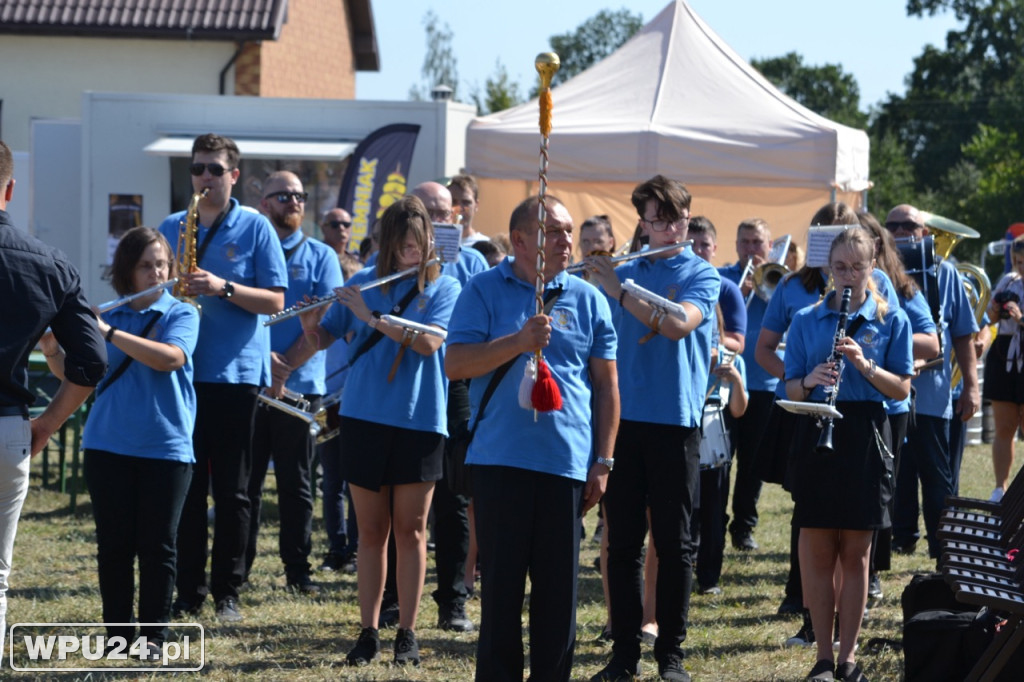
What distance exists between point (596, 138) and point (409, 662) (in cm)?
788

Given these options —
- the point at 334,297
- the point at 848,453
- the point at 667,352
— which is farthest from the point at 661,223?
the point at 334,297

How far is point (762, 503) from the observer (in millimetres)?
10703

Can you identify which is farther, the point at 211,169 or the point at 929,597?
the point at 211,169

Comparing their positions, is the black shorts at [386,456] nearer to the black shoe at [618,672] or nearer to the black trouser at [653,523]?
the black trouser at [653,523]

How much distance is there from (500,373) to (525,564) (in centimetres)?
65

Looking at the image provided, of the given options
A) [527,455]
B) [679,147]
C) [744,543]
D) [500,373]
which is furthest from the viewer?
[679,147]

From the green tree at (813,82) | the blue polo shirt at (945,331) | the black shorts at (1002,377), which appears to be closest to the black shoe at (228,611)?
the blue polo shirt at (945,331)

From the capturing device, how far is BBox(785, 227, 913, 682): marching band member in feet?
17.9

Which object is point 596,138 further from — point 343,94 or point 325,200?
point 343,94

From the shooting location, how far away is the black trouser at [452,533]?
6.65 m

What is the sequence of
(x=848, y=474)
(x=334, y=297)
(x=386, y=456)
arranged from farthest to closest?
(x=334, y=297)
(x=386, y=456)
(x=848, y=474)

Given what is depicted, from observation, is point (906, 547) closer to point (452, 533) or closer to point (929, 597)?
point (929, 597)

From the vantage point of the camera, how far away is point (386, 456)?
5715 mm

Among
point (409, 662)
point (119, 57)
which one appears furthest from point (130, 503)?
point (119, 57)
